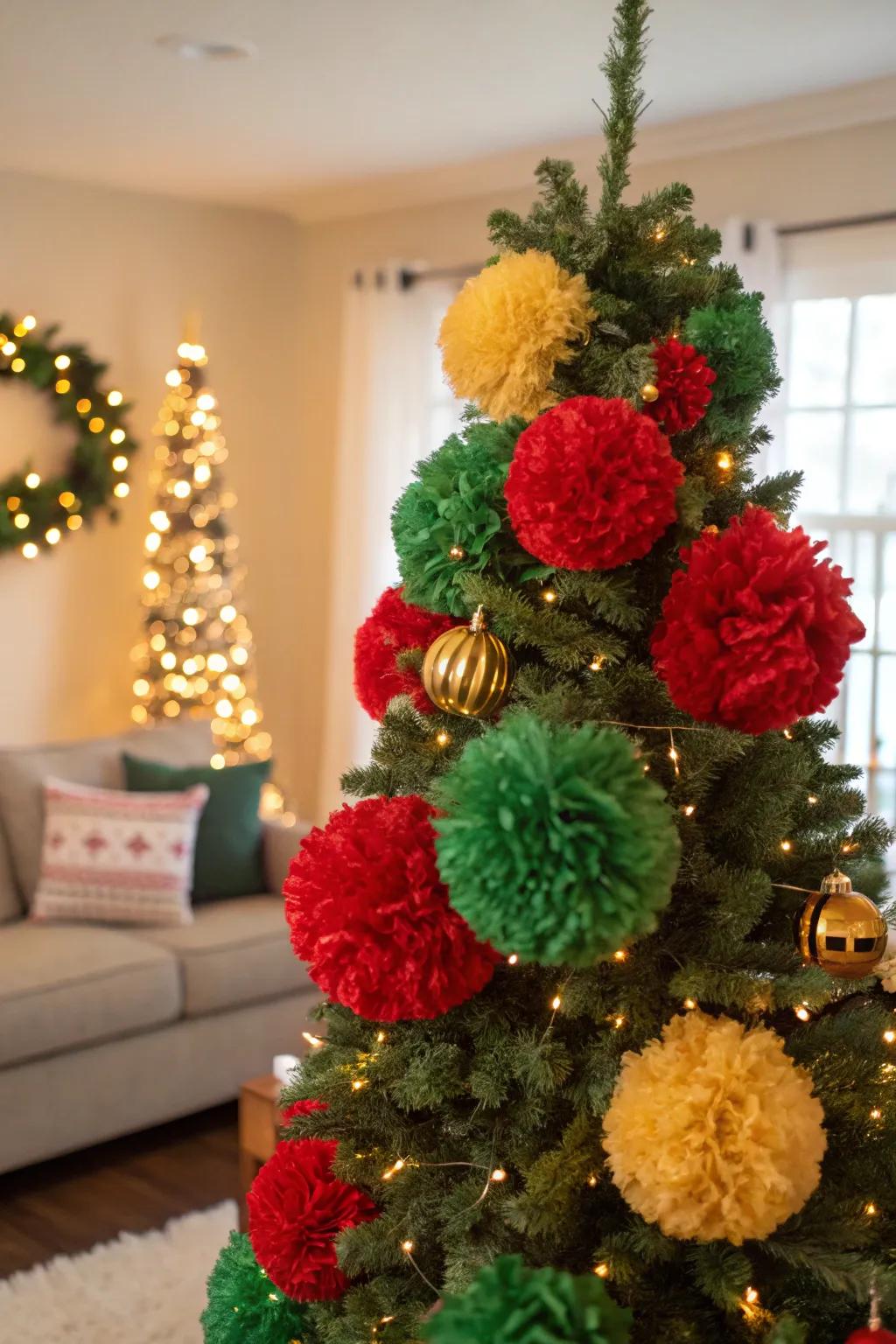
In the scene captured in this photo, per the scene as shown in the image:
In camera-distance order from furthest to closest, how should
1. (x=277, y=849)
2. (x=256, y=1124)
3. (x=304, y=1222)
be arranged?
(x=277, y=849), (x=256, y=1124), (x=304, y=1222)

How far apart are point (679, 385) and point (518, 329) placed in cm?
18

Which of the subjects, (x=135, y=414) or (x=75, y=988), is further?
(x=135, y=414)

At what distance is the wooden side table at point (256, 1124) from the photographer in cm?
271

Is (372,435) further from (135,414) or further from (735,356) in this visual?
(735,356)

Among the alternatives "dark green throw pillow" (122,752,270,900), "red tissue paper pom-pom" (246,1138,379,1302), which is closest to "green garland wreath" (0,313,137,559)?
"dark green throw pillow" (122,752,270,900)

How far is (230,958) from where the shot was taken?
11.9ft

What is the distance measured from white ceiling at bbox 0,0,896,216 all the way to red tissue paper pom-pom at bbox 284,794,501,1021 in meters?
2.52

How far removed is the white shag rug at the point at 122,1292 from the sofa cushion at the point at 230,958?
0.65 metres

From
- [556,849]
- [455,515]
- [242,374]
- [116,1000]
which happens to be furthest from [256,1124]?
[242,374]

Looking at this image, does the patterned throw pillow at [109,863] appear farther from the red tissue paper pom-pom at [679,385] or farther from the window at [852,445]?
the red tissue paper pom-pom at [679,385]

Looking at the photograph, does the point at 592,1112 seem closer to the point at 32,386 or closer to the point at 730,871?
the point at 730,871

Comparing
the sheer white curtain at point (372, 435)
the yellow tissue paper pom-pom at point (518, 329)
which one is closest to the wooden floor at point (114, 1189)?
the sheer white curtain at point (372, 435)

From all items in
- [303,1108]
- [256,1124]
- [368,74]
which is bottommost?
[256,1124]

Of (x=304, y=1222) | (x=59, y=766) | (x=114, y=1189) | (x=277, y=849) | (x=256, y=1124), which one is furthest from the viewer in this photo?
(x=277, y=849)
